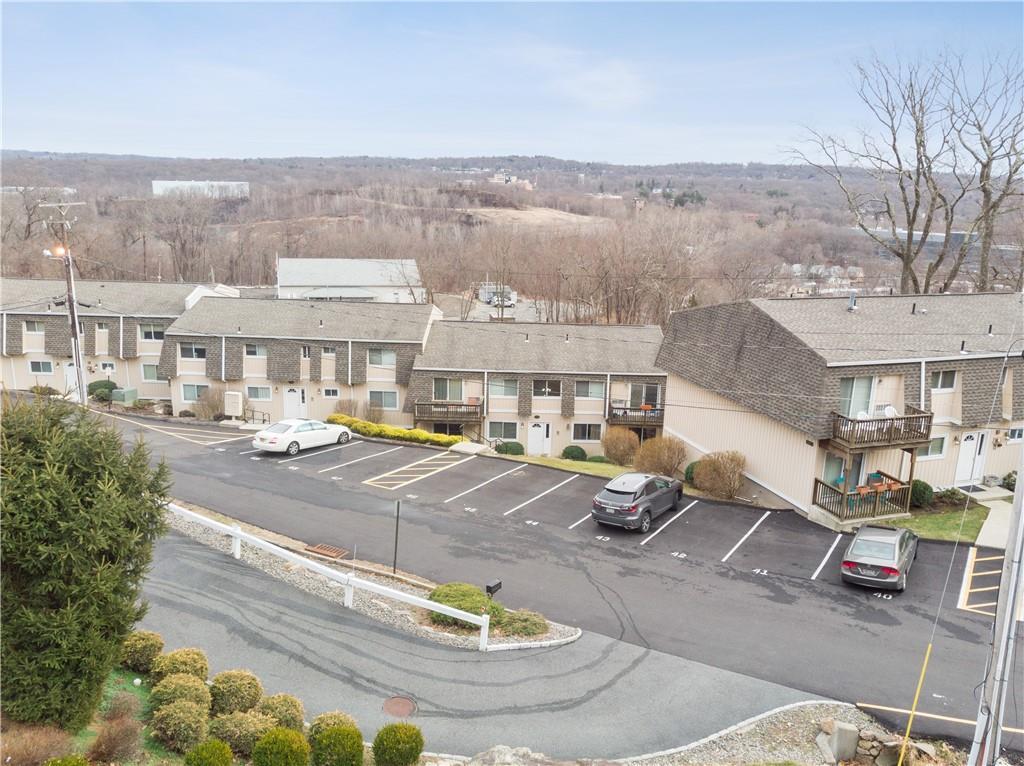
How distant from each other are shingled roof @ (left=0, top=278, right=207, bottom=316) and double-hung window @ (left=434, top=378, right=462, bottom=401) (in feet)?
56.8

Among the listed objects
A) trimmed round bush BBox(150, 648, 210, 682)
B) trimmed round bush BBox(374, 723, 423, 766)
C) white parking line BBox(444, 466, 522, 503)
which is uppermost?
trimmed round bush BBox(150, 648, 210, 682)

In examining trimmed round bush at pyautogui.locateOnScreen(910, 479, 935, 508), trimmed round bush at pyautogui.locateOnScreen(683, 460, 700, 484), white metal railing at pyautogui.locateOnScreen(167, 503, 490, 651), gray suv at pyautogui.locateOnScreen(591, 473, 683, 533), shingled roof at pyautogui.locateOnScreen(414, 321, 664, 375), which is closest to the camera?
white metal railing at pyautogui.locateOnScreen(167, 503, 490, 651)

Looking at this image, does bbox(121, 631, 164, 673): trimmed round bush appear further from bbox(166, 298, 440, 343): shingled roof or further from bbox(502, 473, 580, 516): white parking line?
bbox(166, 298, 440, 343): shingled roof

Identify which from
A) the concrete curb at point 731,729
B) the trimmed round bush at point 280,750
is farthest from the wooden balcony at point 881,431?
the trimmed round bush at point 280,750

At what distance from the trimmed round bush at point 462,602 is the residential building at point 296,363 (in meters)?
23.7

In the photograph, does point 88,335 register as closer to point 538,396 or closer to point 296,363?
point 296,363

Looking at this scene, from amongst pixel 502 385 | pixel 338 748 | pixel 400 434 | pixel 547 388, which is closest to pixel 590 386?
pixel 547 388

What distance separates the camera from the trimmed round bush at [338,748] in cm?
961

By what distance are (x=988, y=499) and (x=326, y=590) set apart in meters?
22.5

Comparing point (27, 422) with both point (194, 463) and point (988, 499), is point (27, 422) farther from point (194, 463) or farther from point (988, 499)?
point (988, 499)

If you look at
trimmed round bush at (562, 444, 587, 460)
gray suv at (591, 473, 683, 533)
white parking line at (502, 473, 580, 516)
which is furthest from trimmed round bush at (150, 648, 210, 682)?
trimmed round bush at (562, 444, 587, 460)

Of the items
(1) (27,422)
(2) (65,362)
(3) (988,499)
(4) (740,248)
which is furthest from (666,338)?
(4) (740,248)

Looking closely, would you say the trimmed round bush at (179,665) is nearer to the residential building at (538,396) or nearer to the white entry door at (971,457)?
the white entry door at (971,457)

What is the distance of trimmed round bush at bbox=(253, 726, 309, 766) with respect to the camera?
916 cm
